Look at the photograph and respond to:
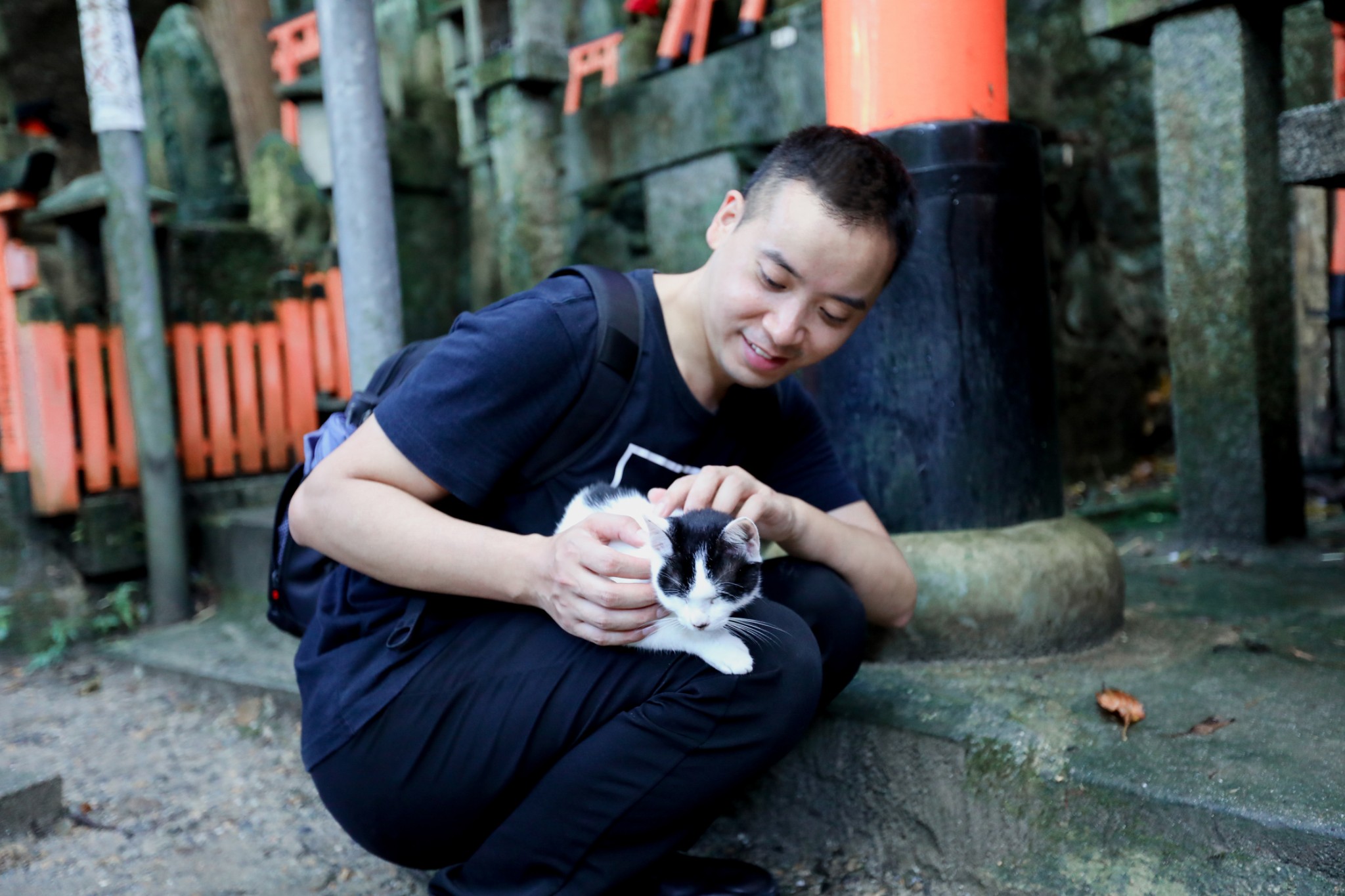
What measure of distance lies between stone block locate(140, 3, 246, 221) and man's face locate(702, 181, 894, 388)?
6.27 metres

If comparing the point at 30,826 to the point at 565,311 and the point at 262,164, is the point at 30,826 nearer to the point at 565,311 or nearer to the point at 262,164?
the point at 565,311

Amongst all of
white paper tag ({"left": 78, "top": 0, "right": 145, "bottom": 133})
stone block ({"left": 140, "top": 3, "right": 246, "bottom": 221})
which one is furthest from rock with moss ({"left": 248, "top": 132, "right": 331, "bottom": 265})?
stone block ({"left": 140, "top": 3, "right": 246, "bottom": 221})

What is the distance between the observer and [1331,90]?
489 centimetres

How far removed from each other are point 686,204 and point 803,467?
9.73 feet

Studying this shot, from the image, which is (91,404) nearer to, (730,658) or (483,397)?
(483,397)

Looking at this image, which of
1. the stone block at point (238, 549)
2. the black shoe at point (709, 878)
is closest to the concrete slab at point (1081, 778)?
the black shoe at point (709, 878)

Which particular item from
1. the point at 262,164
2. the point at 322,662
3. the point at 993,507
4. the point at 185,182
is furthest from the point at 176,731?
the point at 185,182

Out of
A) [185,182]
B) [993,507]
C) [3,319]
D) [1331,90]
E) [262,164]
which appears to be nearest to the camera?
[993,507]

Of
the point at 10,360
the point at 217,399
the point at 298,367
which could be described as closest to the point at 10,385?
the point at 10,360

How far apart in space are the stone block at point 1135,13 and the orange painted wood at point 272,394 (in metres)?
3.68

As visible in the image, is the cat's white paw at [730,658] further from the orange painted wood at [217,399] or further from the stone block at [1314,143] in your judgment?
the orange painted wood at [217,399]

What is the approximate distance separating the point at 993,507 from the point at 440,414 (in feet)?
4.50

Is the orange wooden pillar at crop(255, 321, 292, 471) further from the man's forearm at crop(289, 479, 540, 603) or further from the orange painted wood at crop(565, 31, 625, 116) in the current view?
the man's forearm at crop(289, 479, 540, 603)

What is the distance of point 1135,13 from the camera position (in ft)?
11.2
